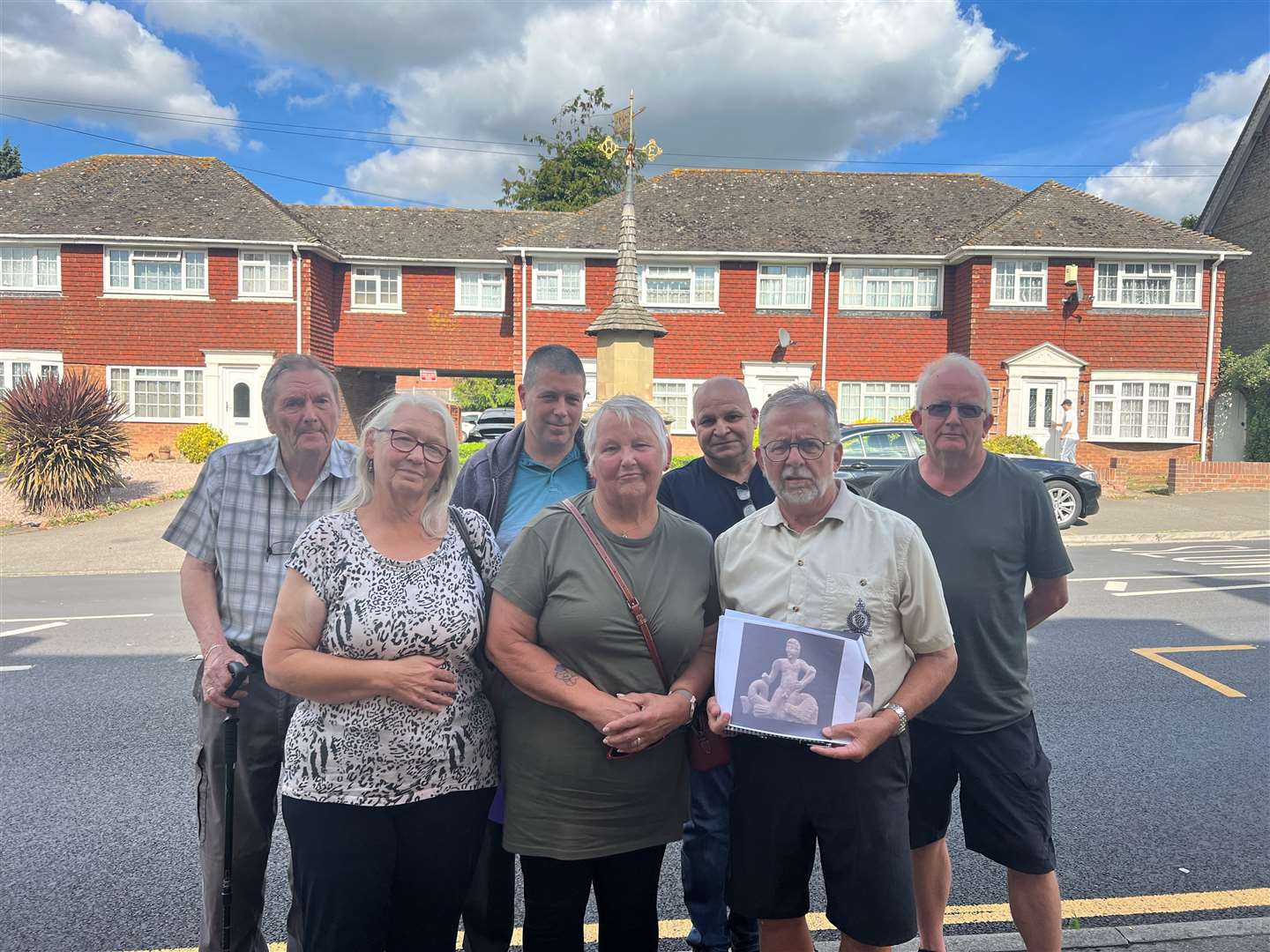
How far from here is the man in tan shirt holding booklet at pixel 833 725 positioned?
246cm

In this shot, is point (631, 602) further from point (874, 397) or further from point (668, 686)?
point (874, 397)

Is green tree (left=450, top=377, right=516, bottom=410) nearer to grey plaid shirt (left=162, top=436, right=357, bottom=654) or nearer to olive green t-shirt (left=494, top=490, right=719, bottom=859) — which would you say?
grey plaid shirt (left=162, top=436, right=357, bottom=654)

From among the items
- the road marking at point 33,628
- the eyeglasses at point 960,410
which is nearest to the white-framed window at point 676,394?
the road marking at point 33,628

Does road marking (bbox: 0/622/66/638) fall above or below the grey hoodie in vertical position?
below

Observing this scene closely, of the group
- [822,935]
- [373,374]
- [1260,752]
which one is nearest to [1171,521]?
[1260,752]

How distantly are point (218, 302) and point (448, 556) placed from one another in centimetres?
2547

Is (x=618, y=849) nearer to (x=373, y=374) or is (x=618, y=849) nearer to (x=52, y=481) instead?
(x=52, y=481)

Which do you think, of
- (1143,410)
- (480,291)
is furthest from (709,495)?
(1143,410)

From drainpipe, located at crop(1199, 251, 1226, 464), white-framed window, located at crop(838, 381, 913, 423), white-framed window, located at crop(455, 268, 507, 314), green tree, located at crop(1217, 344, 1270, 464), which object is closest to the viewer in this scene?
green tree, located at crop(1217, 344, 1270, 464)

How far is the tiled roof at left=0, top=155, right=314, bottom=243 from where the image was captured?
24500 millimetres

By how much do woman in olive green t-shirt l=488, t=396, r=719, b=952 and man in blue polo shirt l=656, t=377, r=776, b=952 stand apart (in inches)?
25.0

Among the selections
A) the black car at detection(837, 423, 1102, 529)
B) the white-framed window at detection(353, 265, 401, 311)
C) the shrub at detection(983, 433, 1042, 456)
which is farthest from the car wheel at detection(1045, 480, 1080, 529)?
the white-framed window at detection(353, 265, 401, 311)

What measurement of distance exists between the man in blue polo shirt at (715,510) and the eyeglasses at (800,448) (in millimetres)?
740

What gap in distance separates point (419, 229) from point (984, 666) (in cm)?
2727
